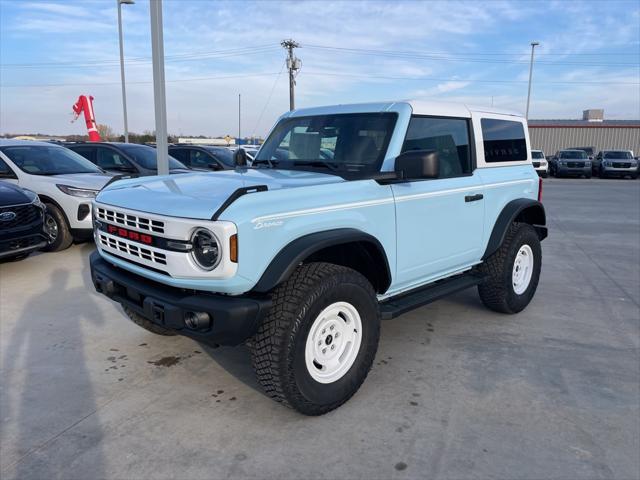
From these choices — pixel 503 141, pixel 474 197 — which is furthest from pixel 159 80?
pixel 474 197

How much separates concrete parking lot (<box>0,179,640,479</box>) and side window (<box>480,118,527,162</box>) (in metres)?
1.57

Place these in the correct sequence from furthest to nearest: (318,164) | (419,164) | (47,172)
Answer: (47,172), (318,164), (419,164)

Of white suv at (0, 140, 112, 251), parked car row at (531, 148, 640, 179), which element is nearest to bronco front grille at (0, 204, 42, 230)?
white suv at (0, 140, 112, 251)

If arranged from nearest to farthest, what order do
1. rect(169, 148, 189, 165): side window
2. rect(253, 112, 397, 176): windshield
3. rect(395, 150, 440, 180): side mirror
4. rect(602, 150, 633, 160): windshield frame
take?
rect(395, 150, 440, 180): side mirror, rect(253, 112, 397, 176): windshield, rect(169, 148, 189, 165): side window, rect(602, 150, 633, 160): windshield frame

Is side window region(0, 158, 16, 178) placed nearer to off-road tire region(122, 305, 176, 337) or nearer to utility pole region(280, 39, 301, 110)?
off-road tire region(122, 305, 176, 337)

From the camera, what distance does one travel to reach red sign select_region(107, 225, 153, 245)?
3093 mm

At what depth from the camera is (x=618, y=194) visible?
18.9m

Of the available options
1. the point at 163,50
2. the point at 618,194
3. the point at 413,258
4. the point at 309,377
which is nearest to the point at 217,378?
the point at 309,377

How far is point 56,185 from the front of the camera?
754 centimetres

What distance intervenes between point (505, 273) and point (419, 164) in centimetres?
197

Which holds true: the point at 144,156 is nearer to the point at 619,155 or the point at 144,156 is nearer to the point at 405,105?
the point at 405,105

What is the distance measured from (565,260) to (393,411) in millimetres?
5515

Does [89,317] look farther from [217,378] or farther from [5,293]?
[217,378]

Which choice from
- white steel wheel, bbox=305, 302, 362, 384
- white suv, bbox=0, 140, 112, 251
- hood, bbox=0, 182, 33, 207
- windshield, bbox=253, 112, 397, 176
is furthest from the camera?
white suv, bbox=0, 140, 112, 251
